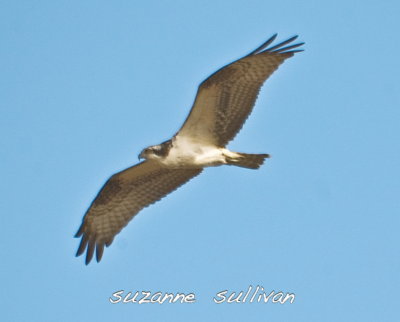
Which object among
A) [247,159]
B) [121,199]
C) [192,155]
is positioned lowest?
[247,159]

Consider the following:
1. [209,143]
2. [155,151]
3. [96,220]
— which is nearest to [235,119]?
[209,143]

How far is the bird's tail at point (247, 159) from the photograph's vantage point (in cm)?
1034

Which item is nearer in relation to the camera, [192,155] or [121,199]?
[192,155]

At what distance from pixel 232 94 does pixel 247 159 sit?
964 mm

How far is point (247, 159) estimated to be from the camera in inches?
409

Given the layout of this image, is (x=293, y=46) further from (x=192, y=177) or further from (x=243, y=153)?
(x=192, y=177)

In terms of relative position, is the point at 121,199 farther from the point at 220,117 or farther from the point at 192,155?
the point at 220,117

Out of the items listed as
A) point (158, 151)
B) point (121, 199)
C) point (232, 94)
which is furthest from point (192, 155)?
point (121, 199)

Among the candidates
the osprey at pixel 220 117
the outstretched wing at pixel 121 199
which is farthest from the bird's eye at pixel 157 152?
the outstretched wing at pixel 121 199

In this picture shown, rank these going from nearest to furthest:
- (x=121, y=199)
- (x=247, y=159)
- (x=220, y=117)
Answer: (x=247, y=159) < (x=220, y=117) < (x=121, y=199)

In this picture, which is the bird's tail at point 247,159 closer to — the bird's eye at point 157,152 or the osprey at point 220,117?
the osprey at point 220,117

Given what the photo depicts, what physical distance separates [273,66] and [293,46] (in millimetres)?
413

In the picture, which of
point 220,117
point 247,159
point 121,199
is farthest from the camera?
point 121,199

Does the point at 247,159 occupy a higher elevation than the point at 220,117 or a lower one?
lower
